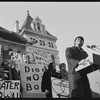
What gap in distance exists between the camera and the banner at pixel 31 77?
15.8 ft

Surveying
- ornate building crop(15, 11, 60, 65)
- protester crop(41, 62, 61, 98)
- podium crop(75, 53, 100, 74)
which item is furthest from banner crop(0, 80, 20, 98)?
ornate building crop(15, 11, 60, 65)

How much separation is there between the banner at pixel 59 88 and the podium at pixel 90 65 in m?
1.12

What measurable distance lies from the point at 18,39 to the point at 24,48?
57.9ft

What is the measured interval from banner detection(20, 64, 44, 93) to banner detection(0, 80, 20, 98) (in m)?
0.31

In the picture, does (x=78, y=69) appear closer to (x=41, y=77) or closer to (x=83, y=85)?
(x=83, y=85)

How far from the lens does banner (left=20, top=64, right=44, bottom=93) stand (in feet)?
15.8

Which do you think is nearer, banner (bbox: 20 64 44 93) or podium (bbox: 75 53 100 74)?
podium (bbox: 75 53 100 74)

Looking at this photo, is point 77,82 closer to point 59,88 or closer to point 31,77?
point 59,88

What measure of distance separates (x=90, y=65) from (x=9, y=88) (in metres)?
2.03

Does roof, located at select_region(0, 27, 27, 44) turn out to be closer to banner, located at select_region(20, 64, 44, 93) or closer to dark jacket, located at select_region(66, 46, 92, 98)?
banner, located at select_region(20, 64, 44, 93)

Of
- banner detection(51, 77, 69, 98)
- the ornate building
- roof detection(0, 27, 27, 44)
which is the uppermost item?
the ornate building

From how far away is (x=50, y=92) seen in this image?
179 inches

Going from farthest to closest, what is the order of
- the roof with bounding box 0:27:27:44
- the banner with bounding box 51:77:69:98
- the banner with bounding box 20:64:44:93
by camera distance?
the roof with bounding box 0:27:27:44, the banner with bounding box 20:64:44:93, the banner with bounding box 51:77:69:98

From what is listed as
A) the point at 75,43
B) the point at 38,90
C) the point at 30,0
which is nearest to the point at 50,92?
the point at 38,90
